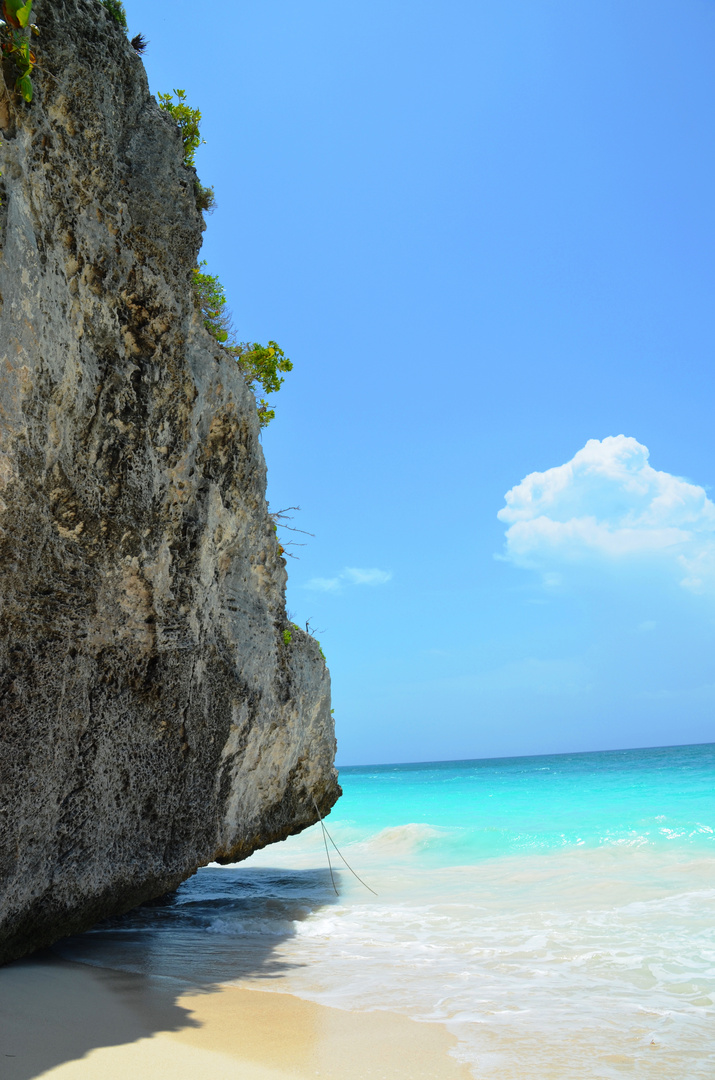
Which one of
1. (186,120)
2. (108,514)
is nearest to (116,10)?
(186,120)

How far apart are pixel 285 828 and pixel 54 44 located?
8.82 metres

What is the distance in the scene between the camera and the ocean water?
421cm

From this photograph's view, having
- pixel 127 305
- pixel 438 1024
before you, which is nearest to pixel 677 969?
pixel 438 1024

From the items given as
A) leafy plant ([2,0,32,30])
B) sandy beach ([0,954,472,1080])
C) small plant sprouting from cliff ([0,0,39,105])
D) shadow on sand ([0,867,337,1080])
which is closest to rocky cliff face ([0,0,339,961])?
small plant sprouting from cliff ([0,0,39,105])

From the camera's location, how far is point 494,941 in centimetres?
657

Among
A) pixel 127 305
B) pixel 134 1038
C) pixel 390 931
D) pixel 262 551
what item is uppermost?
pixel 127 305

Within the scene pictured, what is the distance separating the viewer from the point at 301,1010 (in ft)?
14.9

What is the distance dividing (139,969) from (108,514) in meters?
3.77

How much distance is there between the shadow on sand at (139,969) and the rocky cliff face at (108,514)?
0.51m

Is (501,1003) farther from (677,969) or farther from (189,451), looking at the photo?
(189,451)

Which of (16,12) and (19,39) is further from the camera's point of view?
(19,39)

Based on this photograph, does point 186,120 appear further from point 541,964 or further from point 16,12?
point 541,964

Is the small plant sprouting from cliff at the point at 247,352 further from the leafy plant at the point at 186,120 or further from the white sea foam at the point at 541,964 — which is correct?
the white sea foam at the point at 541,964

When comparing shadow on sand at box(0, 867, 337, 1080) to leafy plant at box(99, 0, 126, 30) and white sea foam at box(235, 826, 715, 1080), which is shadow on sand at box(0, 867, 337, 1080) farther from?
leafy plant at box(99, 0, 126, 30)
